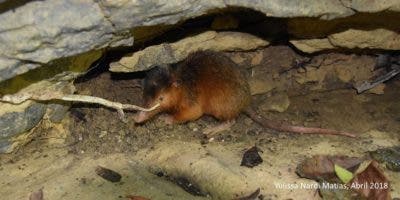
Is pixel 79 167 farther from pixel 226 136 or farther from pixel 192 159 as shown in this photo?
pixel 226 136

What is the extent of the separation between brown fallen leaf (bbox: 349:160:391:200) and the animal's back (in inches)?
46.5

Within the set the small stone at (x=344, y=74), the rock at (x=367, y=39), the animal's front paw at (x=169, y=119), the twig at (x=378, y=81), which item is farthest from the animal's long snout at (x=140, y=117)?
the twig at (x=378, y=81)

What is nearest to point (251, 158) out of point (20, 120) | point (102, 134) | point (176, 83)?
point (176, 83)

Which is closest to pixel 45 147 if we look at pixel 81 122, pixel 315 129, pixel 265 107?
pixel 81 122

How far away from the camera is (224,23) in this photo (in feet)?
15.2

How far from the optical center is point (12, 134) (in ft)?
13.5

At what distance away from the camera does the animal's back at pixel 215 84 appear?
182 inches

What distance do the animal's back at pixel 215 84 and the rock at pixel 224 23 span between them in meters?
0.26

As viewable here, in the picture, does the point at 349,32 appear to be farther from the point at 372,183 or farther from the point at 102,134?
the point at 102,134

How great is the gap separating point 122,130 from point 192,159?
69 cm

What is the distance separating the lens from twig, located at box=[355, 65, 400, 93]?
15.9 feet

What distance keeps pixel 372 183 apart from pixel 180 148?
1.49 metres

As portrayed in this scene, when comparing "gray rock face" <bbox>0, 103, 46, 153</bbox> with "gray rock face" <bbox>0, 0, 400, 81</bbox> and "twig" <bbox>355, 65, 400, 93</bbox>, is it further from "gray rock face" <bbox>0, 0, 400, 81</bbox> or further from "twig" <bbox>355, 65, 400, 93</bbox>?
"twig" <bbox>355, 65, 400, 93</bbox>

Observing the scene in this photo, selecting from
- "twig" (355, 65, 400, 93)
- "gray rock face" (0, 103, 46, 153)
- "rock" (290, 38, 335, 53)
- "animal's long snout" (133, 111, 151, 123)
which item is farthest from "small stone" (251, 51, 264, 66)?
"gray rock face" (0, 103, 46, 153)
